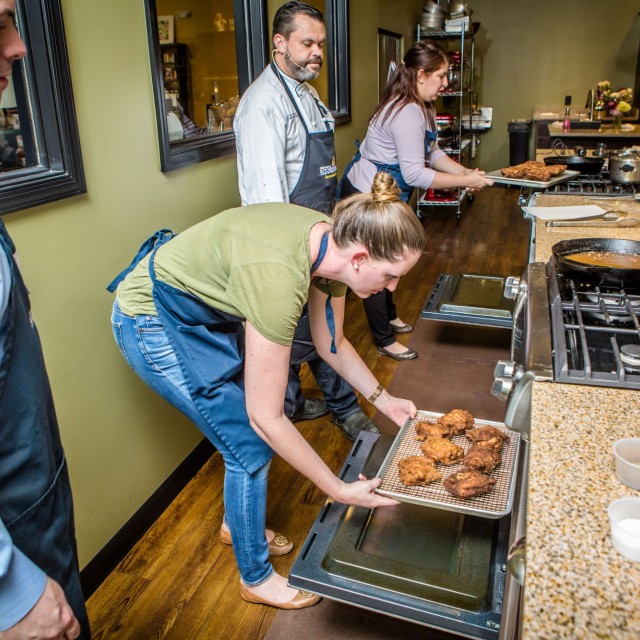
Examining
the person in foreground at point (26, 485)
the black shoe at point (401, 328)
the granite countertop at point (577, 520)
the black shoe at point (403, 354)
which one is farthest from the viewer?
the black shoe at point (401, 328)

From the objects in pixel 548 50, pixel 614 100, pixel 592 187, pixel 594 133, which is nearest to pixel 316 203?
pixel 592 187

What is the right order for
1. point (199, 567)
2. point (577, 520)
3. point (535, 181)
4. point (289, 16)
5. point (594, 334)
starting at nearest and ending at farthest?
point (577, 520) → point (594, 334) → point (199, 567) → point (289, 16) → point (535, 181)

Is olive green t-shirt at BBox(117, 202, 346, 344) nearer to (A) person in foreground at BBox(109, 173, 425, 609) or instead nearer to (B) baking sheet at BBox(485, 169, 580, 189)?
(A) person in foreground at BBox(109, 173, 425, 609)

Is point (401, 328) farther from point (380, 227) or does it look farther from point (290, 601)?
point (380, 227)

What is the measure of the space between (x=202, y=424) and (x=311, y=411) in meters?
1.16

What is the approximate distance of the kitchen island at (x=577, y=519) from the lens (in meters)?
0.65

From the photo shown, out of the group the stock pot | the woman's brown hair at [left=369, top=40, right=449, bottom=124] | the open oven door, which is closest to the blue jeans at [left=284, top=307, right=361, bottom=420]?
the open oven door

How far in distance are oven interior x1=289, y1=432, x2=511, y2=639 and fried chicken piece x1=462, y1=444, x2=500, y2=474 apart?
158 millimetres

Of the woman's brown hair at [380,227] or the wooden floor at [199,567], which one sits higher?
the woman's brown hair at [380,227]

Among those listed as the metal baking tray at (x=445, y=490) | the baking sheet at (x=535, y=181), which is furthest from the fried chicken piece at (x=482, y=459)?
the baking sheet at (x=535, y=181)

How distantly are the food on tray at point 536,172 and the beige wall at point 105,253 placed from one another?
1.51 metres

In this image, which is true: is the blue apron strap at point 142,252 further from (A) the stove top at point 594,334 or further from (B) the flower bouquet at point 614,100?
(B) the flower bouquet at point 614,100

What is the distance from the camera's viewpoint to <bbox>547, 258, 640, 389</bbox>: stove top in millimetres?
1097

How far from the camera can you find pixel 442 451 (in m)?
1.45
